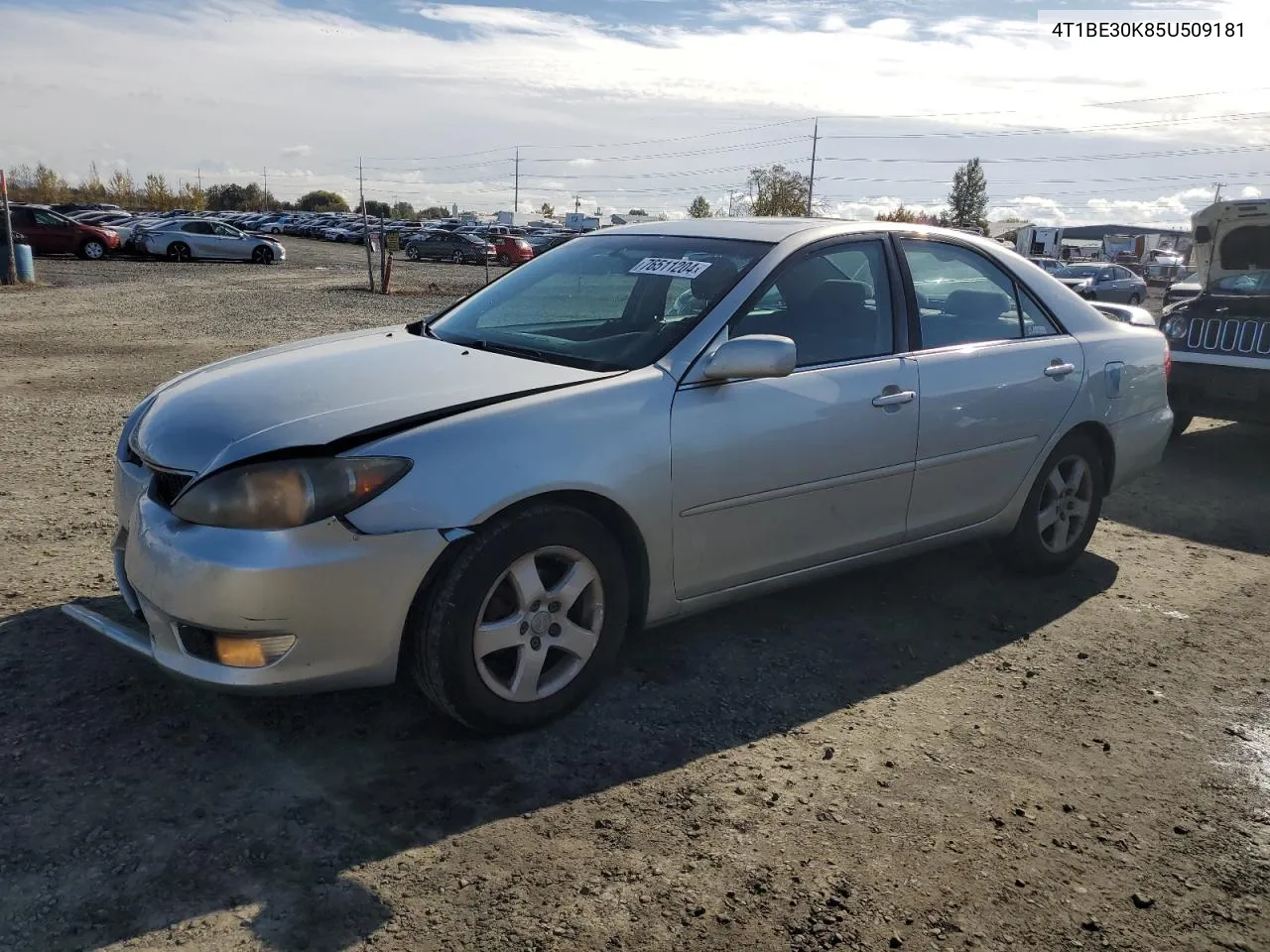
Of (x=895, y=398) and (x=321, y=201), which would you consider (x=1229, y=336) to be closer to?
(x=895, y=398)

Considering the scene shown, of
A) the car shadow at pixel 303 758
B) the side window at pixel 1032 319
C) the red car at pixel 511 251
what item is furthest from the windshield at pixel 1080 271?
the car shadow at pixel 303 758

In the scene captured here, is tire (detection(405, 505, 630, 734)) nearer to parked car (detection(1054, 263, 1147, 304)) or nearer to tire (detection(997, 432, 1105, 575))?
tire (detection(997, 432, 1105, 575))

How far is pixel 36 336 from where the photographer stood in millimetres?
13016

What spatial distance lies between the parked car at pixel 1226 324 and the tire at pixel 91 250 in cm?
3020

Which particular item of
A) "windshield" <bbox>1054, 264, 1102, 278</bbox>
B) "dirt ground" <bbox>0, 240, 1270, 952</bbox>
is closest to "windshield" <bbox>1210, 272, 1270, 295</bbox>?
"dirt ground" <bbox>0, 240, 1270, 952</bbox>

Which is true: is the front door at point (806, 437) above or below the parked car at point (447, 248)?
above

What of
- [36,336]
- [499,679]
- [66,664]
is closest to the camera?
→ [499,679]

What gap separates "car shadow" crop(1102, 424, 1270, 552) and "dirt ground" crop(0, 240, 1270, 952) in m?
1.37

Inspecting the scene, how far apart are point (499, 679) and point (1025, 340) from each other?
2.94 m

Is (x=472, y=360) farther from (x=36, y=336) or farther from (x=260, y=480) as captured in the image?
(x=36, y=336)

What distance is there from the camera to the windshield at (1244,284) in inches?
336

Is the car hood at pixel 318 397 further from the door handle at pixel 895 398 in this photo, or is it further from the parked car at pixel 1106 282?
the parked car at pixel 1106 282

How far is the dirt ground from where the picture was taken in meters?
2.54

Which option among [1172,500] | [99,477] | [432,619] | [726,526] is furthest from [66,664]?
[1172,500]
